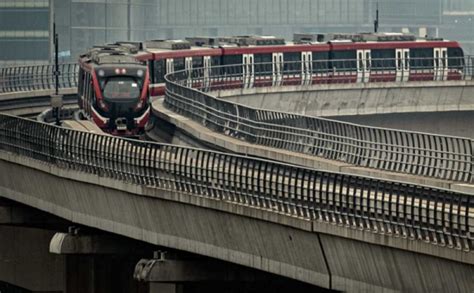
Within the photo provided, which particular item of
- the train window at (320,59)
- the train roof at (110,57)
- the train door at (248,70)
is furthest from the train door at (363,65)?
the train roof at (110,57)

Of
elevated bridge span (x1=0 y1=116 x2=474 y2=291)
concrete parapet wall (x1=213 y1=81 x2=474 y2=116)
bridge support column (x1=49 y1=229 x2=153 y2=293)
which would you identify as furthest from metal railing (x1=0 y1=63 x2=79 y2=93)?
bridge support column (x1=49 y1=229 x2=153 y2=293)

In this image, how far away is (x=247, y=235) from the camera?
35.7 metres

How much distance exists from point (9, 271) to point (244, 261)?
1930cm

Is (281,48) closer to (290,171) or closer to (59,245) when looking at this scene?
(59,245)

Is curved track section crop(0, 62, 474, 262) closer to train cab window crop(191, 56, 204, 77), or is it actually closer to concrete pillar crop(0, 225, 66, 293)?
concrete pillar crop(0, 225, 66, 293)

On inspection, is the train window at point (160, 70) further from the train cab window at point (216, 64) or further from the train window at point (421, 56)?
the train window at point (421, 56)

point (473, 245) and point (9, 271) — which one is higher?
point (473, 245)

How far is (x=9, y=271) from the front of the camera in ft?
176

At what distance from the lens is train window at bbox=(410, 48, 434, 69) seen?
93.9 metres

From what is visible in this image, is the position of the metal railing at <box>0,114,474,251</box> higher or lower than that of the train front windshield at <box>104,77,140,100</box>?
higher

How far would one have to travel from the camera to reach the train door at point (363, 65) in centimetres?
8890

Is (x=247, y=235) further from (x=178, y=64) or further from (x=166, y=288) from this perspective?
(x=178, y=64)

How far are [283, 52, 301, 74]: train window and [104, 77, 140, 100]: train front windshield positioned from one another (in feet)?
73.6

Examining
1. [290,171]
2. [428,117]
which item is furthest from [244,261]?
[428,117]
